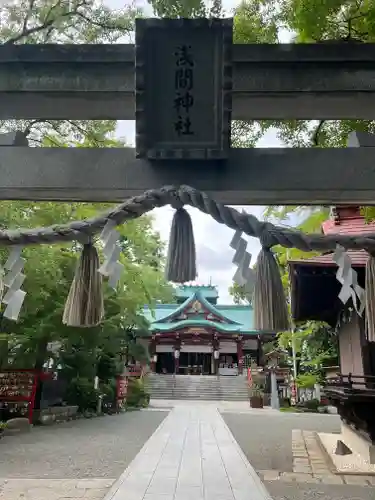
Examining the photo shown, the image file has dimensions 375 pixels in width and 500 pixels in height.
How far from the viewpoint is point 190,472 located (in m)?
6.52

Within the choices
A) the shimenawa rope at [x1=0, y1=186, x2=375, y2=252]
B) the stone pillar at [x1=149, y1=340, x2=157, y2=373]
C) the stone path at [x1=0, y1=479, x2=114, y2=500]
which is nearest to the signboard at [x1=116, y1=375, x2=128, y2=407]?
the stone pillar at [x1=149, y1=340, x2=157, y2=373]

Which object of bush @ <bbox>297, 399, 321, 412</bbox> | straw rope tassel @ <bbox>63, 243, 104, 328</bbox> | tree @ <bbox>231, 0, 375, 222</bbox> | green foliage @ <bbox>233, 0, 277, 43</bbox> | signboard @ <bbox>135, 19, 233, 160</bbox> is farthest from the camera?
bush @ <bbox>297, 399, 321, 412</bbox>

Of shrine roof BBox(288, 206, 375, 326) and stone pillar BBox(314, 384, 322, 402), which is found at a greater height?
shrine roof BBox(288, 206, 375, 326)

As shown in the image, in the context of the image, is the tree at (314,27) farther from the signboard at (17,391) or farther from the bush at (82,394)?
the bush at (82,394)

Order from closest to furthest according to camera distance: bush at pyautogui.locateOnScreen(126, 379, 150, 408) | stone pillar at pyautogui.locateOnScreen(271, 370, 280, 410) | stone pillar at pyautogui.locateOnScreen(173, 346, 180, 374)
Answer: bush at pyautogui.locateOnScreen(126, 379, 150, 408) < stone pillar at pyautogui.locateOnScreen(271, 370, 280, 410) < stone pillar at pyautogui.locateOnScreen(173, 346, 180, 374)

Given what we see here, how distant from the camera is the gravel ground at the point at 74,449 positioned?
6824mm

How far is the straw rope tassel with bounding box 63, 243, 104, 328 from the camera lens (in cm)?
261

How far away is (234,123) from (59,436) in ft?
28.0

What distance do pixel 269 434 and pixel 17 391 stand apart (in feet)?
21.7

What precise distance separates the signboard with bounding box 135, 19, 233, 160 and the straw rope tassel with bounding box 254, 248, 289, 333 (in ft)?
2.30

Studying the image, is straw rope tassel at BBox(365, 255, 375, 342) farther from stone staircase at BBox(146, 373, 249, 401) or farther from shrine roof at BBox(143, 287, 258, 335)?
shrine roof at BBox(143, 287, 258, 335)

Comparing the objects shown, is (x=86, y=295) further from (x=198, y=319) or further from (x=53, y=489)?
(x=198, y=319)

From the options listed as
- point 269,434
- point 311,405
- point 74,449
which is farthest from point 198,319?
point 74,449

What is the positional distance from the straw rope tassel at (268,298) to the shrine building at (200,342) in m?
27.2
